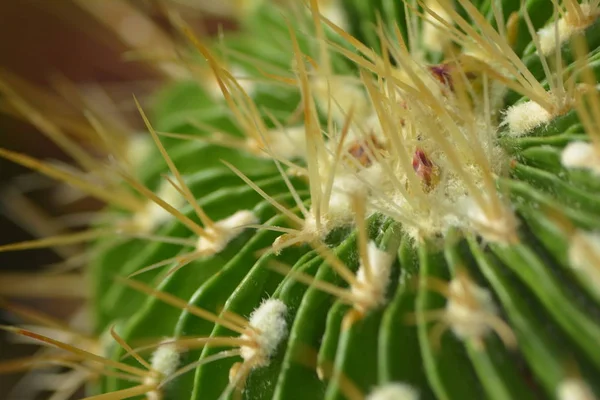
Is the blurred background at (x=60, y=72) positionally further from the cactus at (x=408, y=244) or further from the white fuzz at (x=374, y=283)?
the white fuzz at (x=374, y=283)

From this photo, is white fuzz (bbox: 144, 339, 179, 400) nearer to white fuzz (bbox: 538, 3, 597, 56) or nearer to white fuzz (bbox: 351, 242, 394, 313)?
white fuzz (bbox: 351, 242, 394, 313)

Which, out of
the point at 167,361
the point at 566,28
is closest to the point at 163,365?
the point at 167,361

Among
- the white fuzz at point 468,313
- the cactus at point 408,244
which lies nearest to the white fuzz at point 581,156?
the cactus at point 408,244

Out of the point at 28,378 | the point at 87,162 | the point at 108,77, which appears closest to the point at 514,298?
the point at 87,162

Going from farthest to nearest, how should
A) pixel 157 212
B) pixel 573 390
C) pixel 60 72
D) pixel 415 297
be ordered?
pixel 60 72 → pixel 157 212 → pixel 415 297 → pixel 573 390

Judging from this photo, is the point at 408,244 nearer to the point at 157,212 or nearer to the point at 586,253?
the point at 586,253
